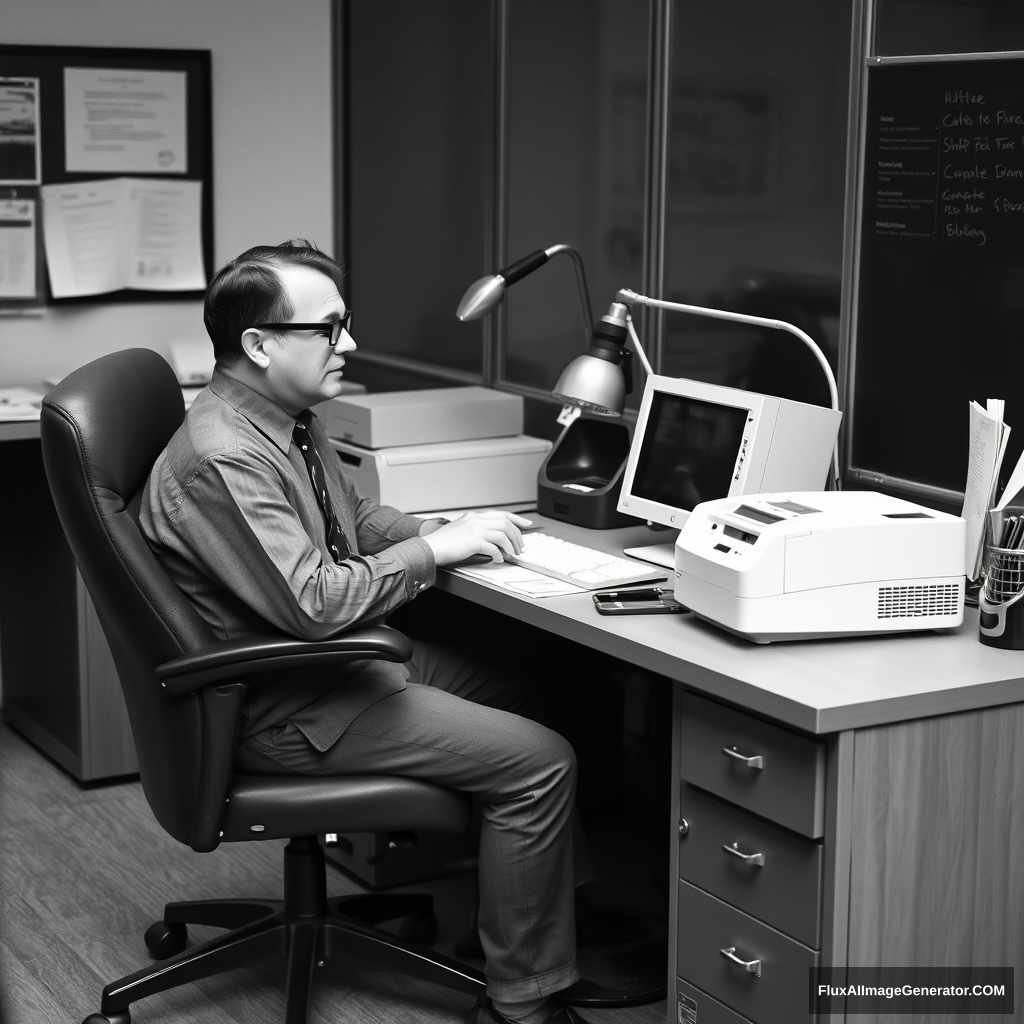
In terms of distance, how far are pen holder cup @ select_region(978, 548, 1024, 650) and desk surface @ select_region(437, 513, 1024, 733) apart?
0.07 feet

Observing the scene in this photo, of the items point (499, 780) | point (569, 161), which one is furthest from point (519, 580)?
point (569, 161)

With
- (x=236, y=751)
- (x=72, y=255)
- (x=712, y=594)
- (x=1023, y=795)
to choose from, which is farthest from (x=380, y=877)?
(x=72, y=255)

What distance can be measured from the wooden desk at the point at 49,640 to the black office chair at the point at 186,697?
1.15 m

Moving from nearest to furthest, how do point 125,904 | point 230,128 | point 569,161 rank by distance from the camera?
point 125,904
point 569,161
point 230,128

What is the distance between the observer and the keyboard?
7.78 feet

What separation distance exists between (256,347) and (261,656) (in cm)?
49

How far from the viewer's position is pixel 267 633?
7.27 ft

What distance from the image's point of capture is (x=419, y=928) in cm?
267

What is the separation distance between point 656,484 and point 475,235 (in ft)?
4.11

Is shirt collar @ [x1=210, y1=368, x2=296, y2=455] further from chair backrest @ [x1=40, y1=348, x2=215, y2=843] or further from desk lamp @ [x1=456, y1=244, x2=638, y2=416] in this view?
desk lamp @ [x1=456, y1=244, x2=638, y2=416]

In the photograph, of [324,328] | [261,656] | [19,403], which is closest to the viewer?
[261,656]

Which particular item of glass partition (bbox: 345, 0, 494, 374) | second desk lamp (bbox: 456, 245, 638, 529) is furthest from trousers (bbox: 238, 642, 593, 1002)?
glass partition (bbox: 345, 0, 494, 374)

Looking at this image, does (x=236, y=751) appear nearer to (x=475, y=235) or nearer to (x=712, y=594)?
(x=712, y=594)

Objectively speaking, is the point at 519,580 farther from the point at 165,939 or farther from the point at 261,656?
the point at 165,939
